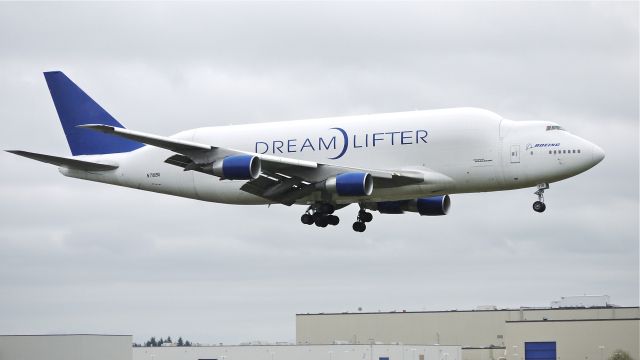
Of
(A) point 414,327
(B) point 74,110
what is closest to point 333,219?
(B) point 74,110

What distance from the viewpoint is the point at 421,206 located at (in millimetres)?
76500

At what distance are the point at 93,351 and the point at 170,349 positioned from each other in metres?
21.0

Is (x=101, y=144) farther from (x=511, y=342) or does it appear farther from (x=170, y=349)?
(x=511, y=342)

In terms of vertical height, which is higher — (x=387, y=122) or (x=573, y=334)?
(x=387, y=122)

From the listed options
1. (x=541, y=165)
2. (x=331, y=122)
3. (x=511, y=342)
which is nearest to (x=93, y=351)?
(x=331, y=122)

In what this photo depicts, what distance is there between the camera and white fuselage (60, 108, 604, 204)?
2625 inches

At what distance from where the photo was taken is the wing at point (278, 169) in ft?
221

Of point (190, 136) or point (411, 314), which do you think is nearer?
point (190, 136)

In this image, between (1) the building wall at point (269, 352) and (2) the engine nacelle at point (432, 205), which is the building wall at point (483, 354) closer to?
(1) the building wall at point (269, 352)

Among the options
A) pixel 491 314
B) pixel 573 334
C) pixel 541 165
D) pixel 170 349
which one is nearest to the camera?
pixel 541 165

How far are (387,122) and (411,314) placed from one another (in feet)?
204

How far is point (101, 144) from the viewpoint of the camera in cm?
8006

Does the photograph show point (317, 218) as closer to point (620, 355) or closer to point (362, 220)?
point (362, 220)

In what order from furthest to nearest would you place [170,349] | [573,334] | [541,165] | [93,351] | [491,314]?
[491,314] < [573,334] < [170,349] < [93,351] < [541,165]
